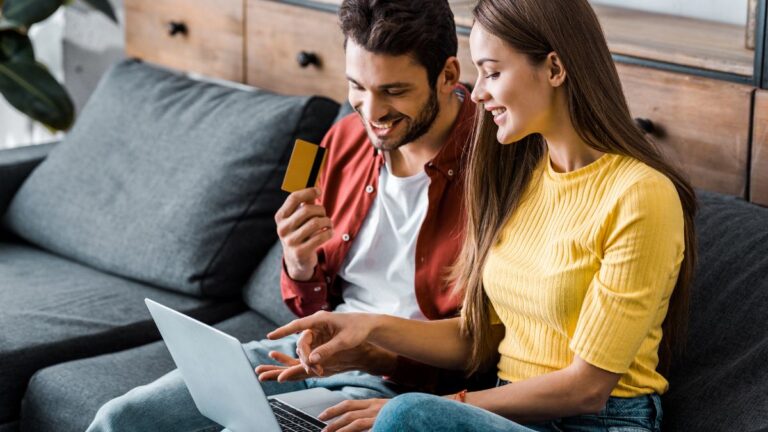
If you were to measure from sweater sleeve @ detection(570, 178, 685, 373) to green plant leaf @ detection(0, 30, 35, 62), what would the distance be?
7.48ft

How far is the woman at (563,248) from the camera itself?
4.71ft

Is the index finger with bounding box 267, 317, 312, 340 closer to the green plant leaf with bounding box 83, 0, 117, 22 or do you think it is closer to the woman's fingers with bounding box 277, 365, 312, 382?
the woman's fingers with bounding box 277, 365, 312, 382

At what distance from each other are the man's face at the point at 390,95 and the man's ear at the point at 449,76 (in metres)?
0.02

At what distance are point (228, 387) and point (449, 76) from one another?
1.97ft

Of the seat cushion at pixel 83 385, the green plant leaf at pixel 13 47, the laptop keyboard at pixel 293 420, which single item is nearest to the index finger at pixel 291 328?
the laptop keyboard at pixel 293 420

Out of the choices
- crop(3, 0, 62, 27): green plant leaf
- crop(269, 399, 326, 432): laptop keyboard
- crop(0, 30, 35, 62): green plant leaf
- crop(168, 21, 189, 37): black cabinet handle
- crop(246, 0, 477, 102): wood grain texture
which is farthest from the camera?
crop(0, 30, 35, 62): green plant leaf

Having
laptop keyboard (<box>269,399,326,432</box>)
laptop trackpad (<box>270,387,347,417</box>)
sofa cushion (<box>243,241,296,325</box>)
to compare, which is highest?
laptop keyboard (<box>269,399,326,432</box>)

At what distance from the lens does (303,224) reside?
5.83 ft

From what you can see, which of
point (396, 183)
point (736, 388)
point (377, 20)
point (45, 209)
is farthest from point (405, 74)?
point (45, 209)

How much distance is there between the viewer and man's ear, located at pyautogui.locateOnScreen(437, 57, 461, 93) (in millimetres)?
1803

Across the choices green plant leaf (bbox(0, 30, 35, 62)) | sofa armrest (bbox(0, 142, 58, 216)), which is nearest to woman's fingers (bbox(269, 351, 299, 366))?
sofa armrest (bbox(0, 142, 58, 216))

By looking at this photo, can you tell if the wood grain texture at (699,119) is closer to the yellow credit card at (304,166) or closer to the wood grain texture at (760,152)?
the wood grain texture at (760,152)

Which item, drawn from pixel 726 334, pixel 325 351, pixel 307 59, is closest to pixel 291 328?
pixel 325 351

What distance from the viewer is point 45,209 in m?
2.68
